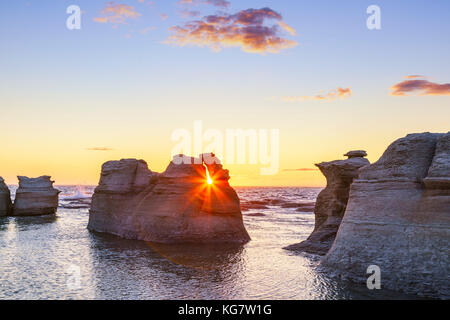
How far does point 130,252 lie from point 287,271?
13547 millimetres

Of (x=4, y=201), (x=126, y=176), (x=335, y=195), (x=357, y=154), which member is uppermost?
(x=357, y=154)

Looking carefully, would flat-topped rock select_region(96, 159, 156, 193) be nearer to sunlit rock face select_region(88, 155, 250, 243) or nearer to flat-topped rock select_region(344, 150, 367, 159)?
sunlit rock face select_region(88, 155, 250, 243)

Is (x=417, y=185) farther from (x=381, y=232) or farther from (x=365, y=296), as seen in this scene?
(x=365, y=296)

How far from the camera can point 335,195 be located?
98.0ft

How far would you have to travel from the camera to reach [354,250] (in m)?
20.1

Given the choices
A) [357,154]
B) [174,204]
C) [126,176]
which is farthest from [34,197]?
[357,154]

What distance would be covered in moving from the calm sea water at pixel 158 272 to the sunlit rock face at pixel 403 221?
1.22 meters

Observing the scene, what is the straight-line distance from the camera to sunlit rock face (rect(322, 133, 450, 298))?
16984 millimetres

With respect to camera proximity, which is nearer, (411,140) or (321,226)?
(411,140)

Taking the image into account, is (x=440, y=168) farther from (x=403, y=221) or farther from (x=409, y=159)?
(x=403, y=221)

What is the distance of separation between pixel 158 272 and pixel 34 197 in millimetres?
50077

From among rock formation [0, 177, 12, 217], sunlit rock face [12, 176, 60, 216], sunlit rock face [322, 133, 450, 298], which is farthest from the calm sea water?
rock formation [0, 177, 12, 217]

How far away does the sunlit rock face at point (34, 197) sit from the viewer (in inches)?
2485
